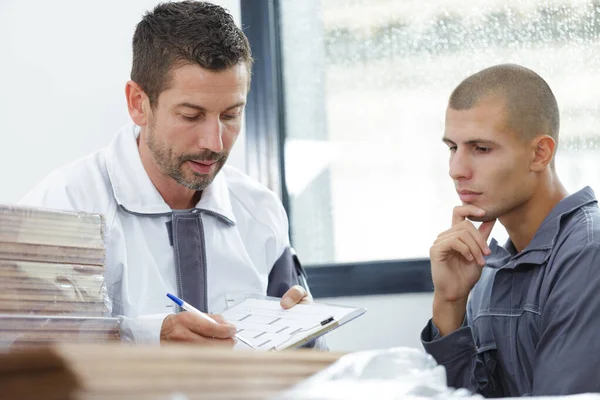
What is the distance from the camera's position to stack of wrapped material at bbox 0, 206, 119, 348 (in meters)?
1.03

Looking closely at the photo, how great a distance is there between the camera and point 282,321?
57.3 inches

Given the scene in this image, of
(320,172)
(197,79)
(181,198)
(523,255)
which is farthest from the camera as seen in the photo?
(320,172)

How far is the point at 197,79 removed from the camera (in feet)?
Result: 5.52

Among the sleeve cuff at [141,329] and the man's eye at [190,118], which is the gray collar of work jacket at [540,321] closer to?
the sleeve cuff at [141,329]

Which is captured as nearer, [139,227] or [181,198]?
[139,227]

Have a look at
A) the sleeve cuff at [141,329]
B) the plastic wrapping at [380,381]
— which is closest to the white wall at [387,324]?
the sleeve cuff at [141,329]

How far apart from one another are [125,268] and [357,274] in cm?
92

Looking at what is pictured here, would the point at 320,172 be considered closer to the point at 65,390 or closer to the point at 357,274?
the point at 357,274

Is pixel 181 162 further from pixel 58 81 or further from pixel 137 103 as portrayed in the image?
pixel 58 81

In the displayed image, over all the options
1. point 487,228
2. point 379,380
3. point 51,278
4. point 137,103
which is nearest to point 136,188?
point 137,103

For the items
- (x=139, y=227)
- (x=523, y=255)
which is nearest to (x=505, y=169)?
(x=523, y=255)

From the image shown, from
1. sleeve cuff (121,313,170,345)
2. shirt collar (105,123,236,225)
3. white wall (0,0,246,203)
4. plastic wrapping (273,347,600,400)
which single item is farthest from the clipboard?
white wall (0,0,246,203)

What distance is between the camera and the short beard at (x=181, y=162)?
1713 millimetres

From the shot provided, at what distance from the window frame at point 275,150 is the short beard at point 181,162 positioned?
677mm
